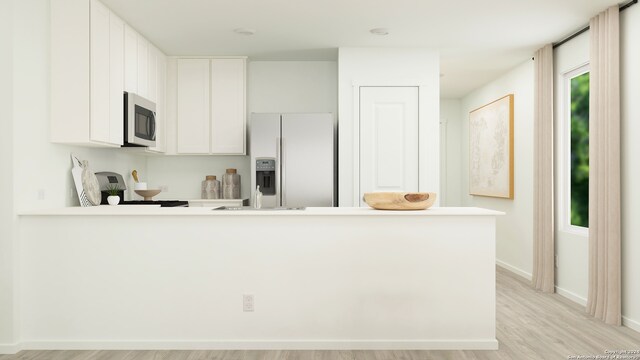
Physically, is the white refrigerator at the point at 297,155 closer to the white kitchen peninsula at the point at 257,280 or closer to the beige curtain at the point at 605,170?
the white kitchen peninsula at the point at 257,280

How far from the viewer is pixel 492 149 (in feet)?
20.1

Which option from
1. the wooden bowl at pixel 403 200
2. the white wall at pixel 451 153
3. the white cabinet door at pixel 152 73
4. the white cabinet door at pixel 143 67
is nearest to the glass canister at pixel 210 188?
the white cabinet door at pixel 152 73

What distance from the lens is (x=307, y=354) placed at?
283 cm

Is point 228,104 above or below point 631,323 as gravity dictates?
above

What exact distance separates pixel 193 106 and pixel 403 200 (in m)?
2.94

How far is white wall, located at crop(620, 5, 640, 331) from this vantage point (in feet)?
11.0

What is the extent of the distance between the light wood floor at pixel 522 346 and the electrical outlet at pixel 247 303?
268 millimetres

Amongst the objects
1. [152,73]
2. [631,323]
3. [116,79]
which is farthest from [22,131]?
[631,323]

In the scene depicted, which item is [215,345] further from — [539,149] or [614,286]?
[539,149]

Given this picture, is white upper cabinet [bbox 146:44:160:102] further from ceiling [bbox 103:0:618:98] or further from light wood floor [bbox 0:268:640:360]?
light wood floor [bbox 0:268:640:360]

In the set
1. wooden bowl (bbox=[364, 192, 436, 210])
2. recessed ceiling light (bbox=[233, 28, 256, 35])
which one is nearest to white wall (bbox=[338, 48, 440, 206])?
recessed ceiling light (bbox=[233, 28, 256, 35])

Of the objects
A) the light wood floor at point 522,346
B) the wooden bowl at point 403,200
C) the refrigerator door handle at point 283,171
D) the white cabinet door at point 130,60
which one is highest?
the white cabinet door at point 130,60

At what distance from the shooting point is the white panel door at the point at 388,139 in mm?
4652

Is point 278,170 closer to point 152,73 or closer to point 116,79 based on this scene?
point 152,73
